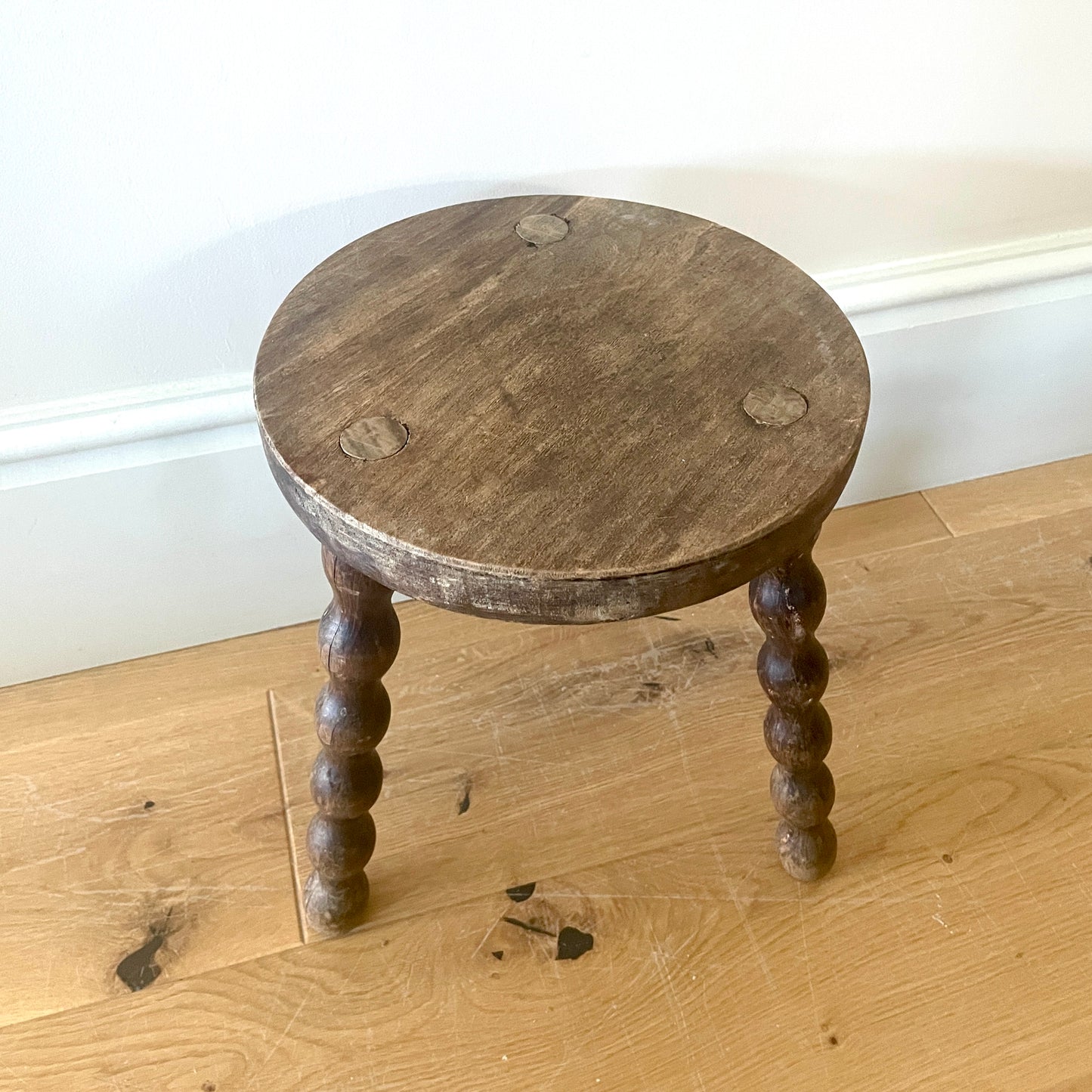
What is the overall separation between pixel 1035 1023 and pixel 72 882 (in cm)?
61

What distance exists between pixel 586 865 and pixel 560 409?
345mm

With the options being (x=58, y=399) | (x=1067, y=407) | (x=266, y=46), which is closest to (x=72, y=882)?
(x=58, y=399)

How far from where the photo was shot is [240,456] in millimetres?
759

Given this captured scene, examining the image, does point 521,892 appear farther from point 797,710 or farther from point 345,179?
point 345,179

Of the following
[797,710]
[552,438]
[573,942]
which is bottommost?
[573,942]

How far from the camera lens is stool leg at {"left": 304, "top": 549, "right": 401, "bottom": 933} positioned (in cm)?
56

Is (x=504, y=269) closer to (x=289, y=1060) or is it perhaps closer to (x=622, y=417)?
(x=622, y=417)

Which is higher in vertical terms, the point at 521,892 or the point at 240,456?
the point at 240,456

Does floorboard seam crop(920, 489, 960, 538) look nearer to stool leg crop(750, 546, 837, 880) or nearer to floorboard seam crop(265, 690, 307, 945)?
stool leg crop(750, 546, 837, 880)

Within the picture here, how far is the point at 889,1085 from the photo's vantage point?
62cm

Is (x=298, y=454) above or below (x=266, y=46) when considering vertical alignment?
below

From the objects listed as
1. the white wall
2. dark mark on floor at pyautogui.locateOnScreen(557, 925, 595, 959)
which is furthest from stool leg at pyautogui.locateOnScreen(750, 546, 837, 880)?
the white wall

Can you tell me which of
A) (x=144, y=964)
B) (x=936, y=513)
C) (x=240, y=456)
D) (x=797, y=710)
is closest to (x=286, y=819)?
(x=144, y=964)

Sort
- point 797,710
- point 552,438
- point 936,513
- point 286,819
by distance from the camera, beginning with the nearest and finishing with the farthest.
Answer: point 552,438 → point 797,710 → point 286,819 → point 936,513
